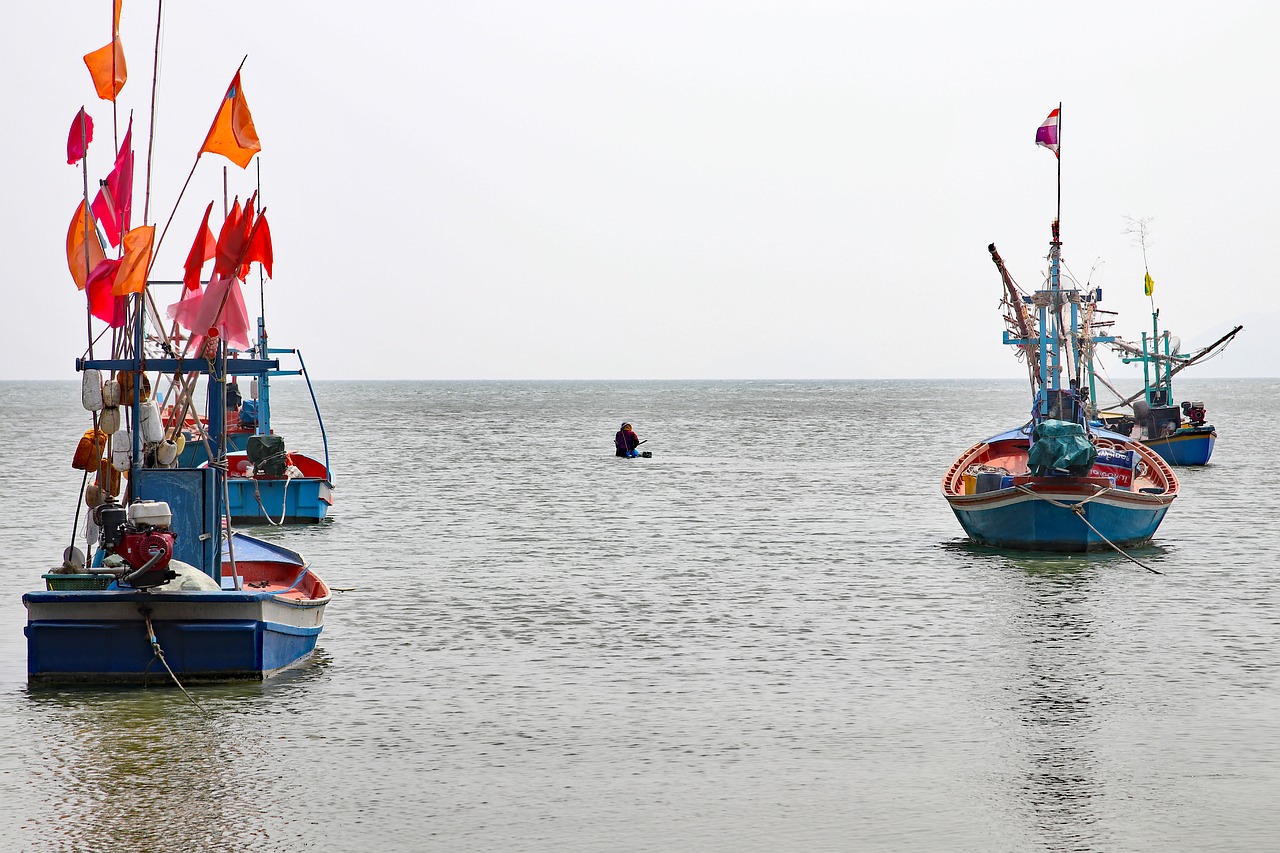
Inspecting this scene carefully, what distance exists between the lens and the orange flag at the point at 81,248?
53.0 ft

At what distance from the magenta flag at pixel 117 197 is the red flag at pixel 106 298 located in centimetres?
42

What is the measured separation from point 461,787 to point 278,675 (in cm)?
477

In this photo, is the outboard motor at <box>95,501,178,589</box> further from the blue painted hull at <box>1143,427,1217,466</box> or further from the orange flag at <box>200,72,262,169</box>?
the blue painted hull at <box>1143,427,1217,466</box>

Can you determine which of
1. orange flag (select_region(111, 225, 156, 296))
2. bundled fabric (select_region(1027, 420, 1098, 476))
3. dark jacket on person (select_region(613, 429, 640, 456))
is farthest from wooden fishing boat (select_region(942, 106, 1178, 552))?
dark jacket on person (select_region(613, 429, 640, 456))

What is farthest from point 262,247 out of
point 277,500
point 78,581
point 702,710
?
point 277,500

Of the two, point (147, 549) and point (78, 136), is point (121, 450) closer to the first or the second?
point (147, 549)

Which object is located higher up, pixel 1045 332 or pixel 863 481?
pixel 1045 332

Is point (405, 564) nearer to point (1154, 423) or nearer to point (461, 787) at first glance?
point (461, 787)

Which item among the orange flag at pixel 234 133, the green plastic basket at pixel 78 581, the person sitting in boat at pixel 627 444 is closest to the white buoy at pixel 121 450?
the green plastic basket at pixel 78 581

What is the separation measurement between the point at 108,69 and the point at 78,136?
1.03 m

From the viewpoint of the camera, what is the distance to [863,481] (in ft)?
169

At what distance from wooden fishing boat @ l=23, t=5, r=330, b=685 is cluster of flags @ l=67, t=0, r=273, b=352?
0.02 metres

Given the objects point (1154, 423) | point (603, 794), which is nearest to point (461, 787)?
point (603, 794)

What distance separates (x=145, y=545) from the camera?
14.5m
